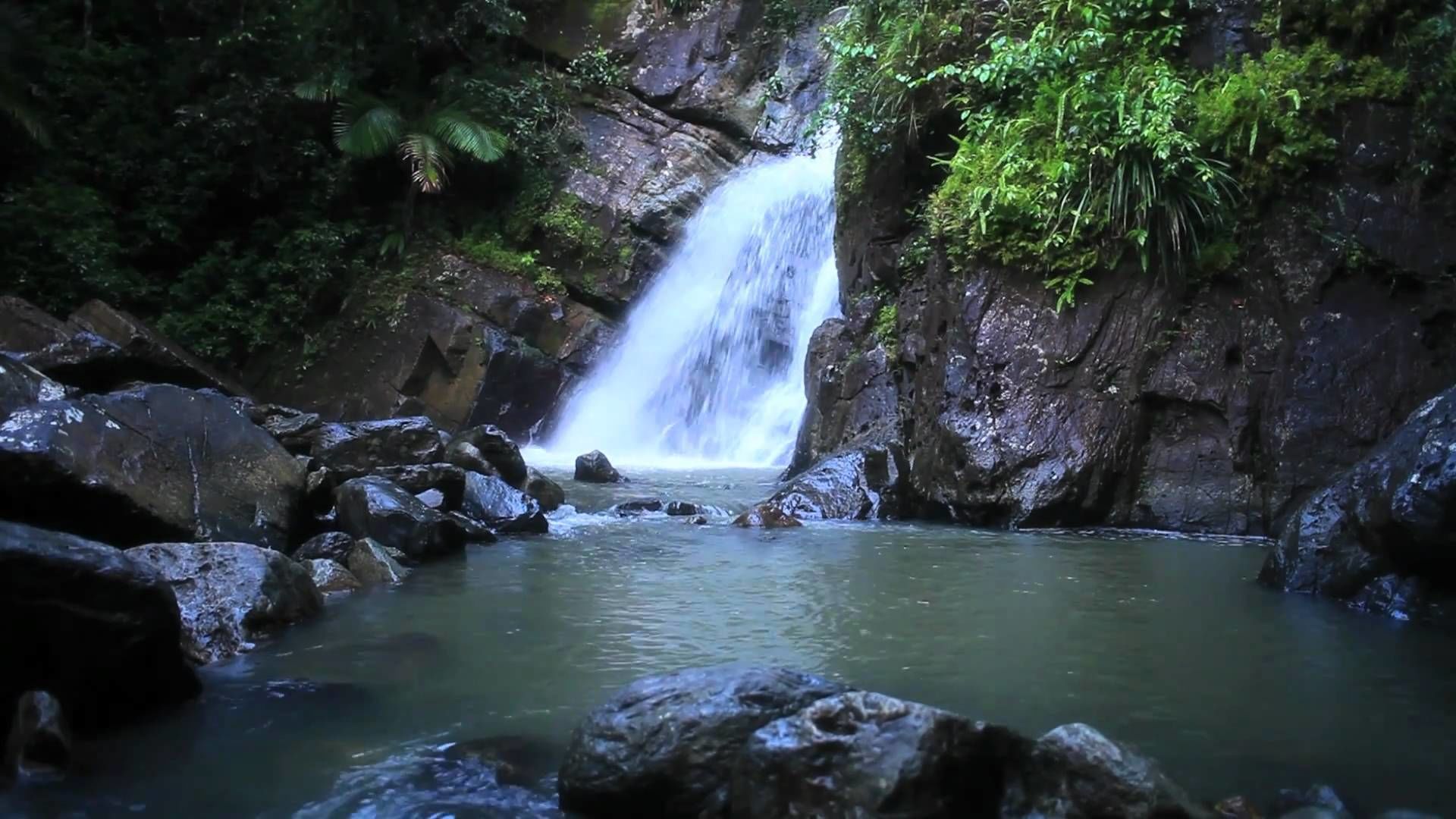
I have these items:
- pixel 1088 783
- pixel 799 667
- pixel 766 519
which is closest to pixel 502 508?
pixel 766 519

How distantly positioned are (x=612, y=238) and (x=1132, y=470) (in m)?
10.3

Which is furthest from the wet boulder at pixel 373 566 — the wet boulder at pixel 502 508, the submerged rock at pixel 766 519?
the submerged rock at pixel 766 519

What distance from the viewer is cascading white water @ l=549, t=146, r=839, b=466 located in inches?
587

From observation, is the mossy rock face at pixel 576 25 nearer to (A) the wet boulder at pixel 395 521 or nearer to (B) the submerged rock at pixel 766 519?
(B) the submerged rock at pixel 766 519

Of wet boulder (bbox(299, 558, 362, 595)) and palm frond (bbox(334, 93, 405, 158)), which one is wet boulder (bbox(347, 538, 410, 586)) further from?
palm frond (bbox(334, 93, 405, 158))

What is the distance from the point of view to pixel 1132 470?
30.2ft

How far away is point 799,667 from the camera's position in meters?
4.98

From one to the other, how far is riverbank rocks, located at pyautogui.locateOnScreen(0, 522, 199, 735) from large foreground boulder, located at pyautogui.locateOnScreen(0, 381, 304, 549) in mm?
1690

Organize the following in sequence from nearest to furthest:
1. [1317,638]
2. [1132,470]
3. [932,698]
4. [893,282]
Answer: [932,698] < [1317,638] < [1132,470] < [893,282]

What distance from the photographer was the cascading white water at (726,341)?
49.0 ft

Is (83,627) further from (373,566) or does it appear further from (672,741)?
(373,566)

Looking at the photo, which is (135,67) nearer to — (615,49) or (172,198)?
(172,198)

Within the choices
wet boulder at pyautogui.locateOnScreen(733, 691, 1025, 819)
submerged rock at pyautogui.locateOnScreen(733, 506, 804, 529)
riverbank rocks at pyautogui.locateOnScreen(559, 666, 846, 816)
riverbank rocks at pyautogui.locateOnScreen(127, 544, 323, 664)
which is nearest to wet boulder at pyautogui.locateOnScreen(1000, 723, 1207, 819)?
wet boulder at pyautogui.locateOnScreen(733, 691, 1025, 819)

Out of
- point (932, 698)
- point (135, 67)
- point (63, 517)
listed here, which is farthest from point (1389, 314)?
point (135, 67)
